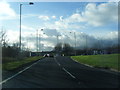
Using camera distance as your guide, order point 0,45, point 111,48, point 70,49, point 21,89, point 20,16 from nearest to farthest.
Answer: point 21,89 → point 20,16 → point 0,45 → point 111,48 → point 70,49

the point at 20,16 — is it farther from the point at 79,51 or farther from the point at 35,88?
the point at 79,51

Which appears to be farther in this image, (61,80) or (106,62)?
(106,62)

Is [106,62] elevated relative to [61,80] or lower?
lower

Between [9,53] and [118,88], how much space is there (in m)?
51.6

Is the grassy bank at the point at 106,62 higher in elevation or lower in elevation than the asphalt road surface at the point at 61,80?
lower

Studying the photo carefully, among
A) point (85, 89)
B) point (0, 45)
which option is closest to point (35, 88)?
point (85, 89)

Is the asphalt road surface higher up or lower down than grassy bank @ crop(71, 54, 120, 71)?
higher up

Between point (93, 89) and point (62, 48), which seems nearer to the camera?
point (93, 89)

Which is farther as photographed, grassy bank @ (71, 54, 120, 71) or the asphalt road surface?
grassy bank @ (71, 54, 120, 71)

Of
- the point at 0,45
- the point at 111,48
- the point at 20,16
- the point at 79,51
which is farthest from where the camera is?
the point at 79,51

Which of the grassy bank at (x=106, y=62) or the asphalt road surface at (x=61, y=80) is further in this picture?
the grassy bank at (x=106, y=62)

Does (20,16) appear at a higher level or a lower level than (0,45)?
higher

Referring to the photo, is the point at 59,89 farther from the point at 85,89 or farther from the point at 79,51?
the point at 79,51

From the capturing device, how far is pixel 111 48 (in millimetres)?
124312
